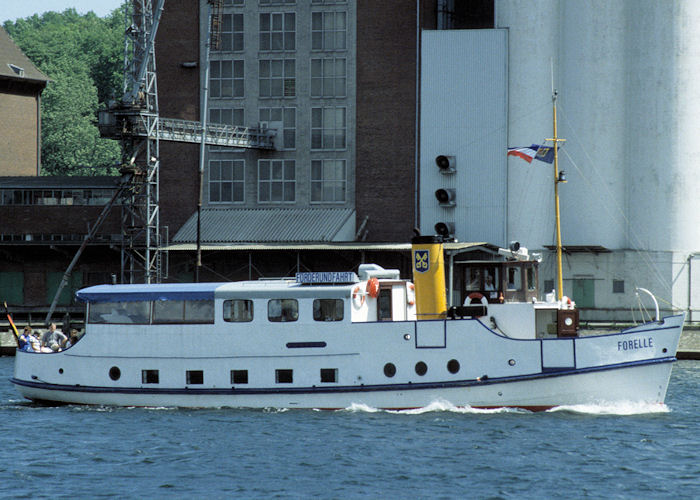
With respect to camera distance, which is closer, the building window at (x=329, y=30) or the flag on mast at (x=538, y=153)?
the flag on mast at (x=538, y=153)

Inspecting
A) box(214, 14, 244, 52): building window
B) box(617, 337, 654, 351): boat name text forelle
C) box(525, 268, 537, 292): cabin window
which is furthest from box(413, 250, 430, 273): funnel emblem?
box(214, 14, 244, 52): building window

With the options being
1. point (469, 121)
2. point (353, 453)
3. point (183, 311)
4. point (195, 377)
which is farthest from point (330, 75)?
point (353, 453)

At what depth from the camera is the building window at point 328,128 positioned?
71875 mm

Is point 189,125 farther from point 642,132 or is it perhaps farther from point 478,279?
point 478,279

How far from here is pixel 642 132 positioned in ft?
220

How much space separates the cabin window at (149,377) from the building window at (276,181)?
38028 millimetres

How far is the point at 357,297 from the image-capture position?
34.3 metres

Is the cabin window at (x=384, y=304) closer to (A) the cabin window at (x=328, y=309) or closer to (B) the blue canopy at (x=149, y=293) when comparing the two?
(A) the cabin window at (x=328, y=309)

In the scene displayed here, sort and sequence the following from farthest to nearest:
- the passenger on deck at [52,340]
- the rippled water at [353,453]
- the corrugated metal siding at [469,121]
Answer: the corrugated metal siding at [469,121], the passenger on deck at [52,340], the rippled water at [353,453]

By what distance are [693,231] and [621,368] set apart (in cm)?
3530

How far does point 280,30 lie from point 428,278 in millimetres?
40125

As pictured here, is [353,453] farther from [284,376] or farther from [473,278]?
[473,278]

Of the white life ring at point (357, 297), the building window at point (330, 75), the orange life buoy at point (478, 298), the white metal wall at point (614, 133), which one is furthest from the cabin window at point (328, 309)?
the building window at point (330, 75)

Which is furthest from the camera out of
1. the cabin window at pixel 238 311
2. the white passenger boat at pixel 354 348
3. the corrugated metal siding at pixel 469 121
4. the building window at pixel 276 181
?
the building window at pixel 276 181
